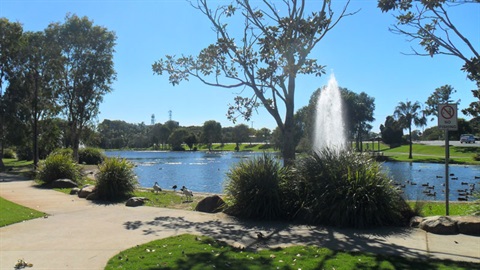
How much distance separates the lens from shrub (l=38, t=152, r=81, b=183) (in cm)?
1912

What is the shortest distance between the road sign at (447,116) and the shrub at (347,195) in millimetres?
1812

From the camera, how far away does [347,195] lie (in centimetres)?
920

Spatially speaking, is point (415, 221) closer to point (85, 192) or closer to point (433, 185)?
point (85, 192)

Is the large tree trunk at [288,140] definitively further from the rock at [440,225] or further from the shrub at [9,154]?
the shrub at [9,154]

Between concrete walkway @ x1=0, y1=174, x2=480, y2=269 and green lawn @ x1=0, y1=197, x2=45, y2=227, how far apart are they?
30cm

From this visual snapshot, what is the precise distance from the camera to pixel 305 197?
33.4ft

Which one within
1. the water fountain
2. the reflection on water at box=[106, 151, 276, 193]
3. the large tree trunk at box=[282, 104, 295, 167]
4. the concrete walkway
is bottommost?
the reflection on water at box=[106, 151, 276, 193]

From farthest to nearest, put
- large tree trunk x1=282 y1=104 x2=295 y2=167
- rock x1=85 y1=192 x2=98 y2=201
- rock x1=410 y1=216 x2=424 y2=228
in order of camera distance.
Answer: rock x1=85 y1=192 x2=98 y2=201 < large tree trunk x1=282 y1=104 x2=295 y2=167 < rock x1=410 y1=216 x2=424 y2=228

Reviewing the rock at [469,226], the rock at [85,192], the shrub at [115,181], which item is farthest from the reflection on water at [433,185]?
the rock at [85,192]

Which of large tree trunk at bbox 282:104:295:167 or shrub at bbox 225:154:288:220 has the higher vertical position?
large tree trunk at bbox 282:104:295:167

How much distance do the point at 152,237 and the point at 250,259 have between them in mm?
2703

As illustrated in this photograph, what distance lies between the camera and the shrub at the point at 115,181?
14477 mm

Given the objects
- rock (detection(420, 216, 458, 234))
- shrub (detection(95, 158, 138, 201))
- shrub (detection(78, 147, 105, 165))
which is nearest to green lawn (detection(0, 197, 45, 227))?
shrub (detection(95, 158, 138, 201))

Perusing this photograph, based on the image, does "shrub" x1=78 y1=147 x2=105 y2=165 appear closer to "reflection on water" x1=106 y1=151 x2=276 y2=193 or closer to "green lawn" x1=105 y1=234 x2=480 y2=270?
"reflection on water" x1=106 y1=151 x2=276 y2=193
